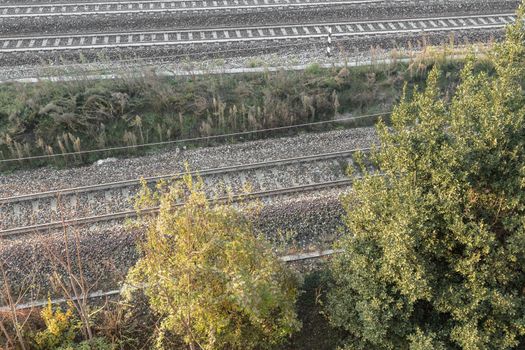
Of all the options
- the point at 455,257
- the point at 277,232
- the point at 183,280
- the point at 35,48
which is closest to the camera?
the point at 183,280

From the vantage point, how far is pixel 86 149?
20.8 m

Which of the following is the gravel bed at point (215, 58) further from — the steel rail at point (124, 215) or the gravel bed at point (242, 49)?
the steel rail at point (124, 215)

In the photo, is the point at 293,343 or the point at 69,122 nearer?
the point at 293,343

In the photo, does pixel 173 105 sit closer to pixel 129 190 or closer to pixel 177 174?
pixel 129 190

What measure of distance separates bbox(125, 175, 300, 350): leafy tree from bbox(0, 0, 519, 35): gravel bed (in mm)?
17354

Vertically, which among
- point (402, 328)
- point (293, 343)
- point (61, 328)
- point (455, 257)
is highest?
point (455, 257)

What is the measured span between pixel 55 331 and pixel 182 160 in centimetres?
798

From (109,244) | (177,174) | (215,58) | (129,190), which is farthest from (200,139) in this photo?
(109,244)

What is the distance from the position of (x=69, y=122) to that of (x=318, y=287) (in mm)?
11373

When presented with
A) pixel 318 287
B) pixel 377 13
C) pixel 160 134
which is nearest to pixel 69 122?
pixel 160 134

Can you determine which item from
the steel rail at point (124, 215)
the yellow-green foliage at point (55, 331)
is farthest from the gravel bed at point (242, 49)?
the yellow-green foliage at point (55, 331)

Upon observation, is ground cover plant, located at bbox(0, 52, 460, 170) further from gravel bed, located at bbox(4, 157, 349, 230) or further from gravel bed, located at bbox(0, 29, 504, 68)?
gravel bed, located at bbox(4, 157, 349, 230)

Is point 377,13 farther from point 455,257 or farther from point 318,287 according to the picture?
point 455,257

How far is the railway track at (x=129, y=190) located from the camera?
56.7 feet
